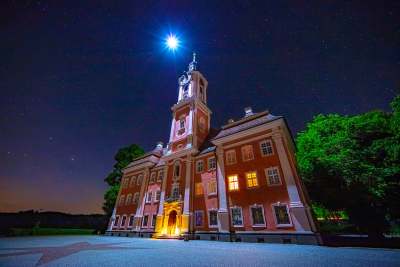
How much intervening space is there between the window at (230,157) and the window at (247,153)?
1184mm

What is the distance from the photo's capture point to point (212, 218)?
20.9 m

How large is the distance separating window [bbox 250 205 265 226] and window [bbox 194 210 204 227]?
6213 mm

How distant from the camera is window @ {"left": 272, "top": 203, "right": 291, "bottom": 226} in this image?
1638 cm

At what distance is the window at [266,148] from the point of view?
65.8 ft

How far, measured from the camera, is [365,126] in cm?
1662

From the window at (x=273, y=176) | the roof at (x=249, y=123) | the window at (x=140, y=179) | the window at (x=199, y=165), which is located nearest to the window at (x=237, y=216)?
the window at (x=273, y=176)

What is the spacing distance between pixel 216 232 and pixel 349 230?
2364 centimetres

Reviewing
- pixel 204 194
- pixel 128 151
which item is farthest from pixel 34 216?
pixel 204 194

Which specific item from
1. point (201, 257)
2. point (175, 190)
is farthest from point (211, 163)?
point (201, 257)

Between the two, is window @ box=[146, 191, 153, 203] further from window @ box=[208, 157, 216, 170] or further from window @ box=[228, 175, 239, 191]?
window @ box=[228, 175, 239, 191]

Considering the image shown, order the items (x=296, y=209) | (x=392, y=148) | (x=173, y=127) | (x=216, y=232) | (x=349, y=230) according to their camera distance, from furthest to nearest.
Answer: (x=173, y=127)
(x=349, y=230)
(x=216, y=232)
(x=296, y=209)
(x=392, y=148)

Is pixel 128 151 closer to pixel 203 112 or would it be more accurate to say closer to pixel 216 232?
pixel 203 112

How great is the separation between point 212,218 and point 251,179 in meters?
6.28

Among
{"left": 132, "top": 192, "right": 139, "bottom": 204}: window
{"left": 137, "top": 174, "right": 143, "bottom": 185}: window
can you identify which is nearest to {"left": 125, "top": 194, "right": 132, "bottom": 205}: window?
{"left": 132, "top": 192, "right": 139, "bottom": 204}: window
